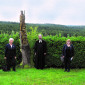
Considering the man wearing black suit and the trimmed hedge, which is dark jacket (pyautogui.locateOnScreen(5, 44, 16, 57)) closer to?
the man wearing black suit

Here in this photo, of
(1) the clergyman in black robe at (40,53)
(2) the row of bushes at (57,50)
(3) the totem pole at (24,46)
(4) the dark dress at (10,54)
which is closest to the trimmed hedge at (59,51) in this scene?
(2) the row of bushes at (57,50)

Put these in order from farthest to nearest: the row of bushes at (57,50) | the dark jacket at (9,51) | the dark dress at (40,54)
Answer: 1. the row of bushes at (57,50)
2. the dark dress at (40,54)
3. the dark jacket at (9,51)

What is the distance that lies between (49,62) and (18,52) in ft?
7.80

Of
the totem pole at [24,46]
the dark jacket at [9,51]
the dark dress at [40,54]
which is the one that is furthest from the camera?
the totem pole at [24,46]

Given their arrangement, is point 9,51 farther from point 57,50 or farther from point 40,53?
point 57,50

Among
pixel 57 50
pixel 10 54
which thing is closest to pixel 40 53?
pixel 57 50

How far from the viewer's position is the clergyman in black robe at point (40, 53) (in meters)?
11.8

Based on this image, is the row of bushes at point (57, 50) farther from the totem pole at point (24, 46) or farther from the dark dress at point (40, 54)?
the dark dress at point (40, 54)

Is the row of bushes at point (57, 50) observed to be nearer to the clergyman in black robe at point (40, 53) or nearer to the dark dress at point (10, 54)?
the clergyman in black robe at point (40, 53)

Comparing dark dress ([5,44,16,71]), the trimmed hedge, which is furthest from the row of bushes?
dark dress ([5,44,16,71])

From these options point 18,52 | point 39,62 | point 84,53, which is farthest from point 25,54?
point 84,53

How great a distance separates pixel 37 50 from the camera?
11883 millimetres

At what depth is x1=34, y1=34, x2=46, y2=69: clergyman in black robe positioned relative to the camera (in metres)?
11.8

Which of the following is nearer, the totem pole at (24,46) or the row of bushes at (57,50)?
the row of bushes at (57,50)
